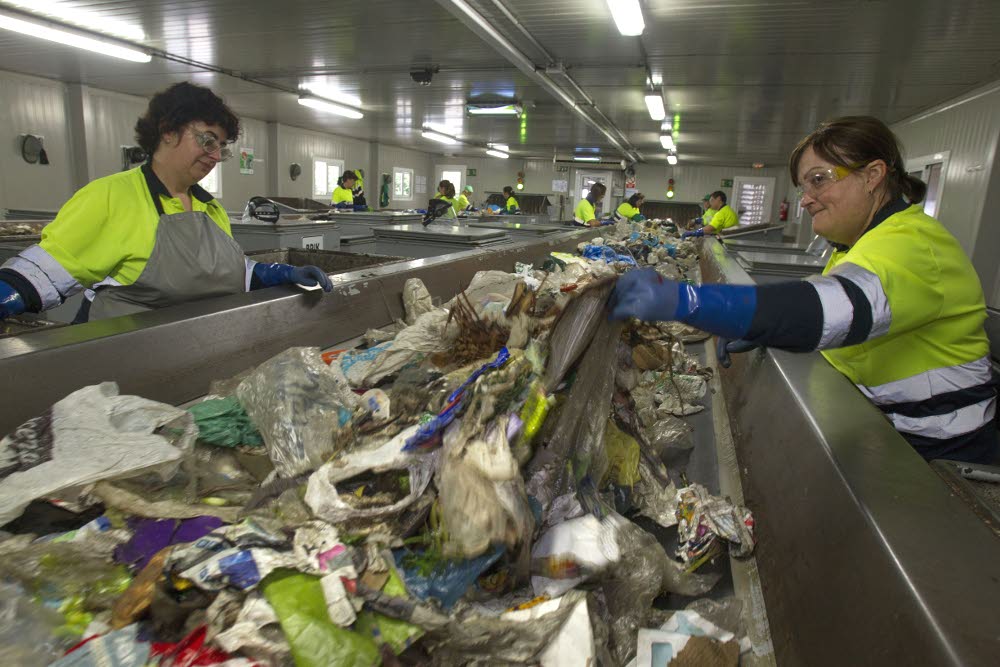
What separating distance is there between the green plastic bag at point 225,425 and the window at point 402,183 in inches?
839

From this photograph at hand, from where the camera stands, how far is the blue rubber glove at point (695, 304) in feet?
3.43

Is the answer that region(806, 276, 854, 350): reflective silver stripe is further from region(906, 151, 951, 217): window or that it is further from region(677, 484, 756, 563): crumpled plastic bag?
region(906, 151, 951, 217): window

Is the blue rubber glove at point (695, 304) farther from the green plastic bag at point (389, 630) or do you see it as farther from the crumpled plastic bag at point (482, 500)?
the green plastic bag at point (389, 630)

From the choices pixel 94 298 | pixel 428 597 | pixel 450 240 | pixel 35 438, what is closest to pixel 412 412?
pixel 428 597

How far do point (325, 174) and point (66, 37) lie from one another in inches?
445

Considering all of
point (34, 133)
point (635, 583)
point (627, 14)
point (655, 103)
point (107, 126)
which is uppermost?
point (655, 103)

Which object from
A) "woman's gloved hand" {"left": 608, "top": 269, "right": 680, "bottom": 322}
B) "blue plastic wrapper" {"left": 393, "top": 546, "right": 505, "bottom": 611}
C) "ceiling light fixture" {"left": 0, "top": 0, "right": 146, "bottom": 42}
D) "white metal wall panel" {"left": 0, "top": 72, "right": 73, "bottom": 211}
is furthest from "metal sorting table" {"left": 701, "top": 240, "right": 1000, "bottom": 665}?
"white metal wall panel" {"left": 0, "top": 72, "right": 73, "bottom": 211}

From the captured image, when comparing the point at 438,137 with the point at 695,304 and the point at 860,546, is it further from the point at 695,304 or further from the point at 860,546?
the point at 860,546

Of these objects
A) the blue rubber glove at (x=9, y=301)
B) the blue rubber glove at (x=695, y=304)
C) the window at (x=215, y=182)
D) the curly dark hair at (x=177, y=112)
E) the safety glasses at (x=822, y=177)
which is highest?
the window at (x=215, y=182)

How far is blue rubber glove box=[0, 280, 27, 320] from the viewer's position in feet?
4.94

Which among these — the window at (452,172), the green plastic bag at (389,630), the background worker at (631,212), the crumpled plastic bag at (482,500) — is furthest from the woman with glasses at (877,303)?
the window at (452,172)

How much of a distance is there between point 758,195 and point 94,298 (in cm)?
2376

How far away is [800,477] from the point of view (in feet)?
3.34

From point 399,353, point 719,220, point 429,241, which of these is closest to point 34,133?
point 429,241
